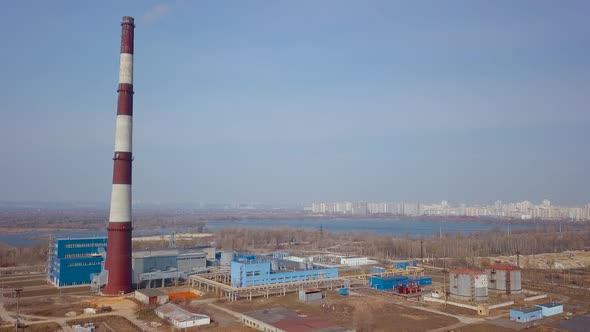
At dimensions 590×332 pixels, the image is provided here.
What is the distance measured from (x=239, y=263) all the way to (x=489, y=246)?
2663cm

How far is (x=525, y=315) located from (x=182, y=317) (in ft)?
37.6

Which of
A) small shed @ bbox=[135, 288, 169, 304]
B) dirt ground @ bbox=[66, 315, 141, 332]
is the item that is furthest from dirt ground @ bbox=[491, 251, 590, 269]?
dirt ground @ bbox=[66, 315, 141, 332]

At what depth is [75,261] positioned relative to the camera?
21.4 m

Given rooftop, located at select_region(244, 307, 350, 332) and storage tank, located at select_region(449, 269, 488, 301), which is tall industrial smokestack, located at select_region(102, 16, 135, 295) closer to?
rooftop, located at select_region(244, 307, 350, 332)

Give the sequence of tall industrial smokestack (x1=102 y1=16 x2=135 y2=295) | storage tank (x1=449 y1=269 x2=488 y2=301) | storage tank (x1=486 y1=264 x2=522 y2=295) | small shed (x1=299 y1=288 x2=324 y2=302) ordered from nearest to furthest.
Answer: tall industrial smokestack (x1=102 y1=16 x2=135 y2=295), small shed (x1=299 y1=288 x2=324 y2=302), storage tank (x1=449 y1=269 x2=488 y2=301), storage tank (x1=486 y1=264 x2=522 y2=295)

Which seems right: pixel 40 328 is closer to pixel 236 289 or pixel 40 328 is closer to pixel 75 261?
pixel 236 289

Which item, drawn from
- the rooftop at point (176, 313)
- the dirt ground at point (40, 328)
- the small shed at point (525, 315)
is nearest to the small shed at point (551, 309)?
the small shed at point (525, 315)

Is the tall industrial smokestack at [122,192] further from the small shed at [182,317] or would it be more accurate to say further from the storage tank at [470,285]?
the storage tank at [470,285]

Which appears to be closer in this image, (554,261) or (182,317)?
(182,317)

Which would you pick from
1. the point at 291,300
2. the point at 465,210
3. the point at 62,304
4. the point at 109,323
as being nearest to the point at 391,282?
the point at 291,300

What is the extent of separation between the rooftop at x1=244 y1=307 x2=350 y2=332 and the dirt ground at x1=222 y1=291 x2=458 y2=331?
90 centimetres

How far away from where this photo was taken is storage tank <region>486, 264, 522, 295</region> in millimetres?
20266

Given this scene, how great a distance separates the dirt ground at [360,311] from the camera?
14602 millimetres

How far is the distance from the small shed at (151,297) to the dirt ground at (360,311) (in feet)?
7.87
